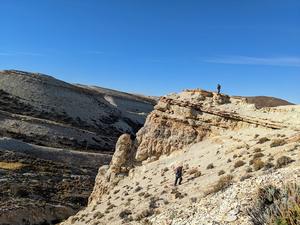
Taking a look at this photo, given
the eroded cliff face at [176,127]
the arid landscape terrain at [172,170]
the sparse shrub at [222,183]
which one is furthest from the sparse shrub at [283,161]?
the eroded cliff face at [176,127]

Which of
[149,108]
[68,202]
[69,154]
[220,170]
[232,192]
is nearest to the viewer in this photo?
[232,192]

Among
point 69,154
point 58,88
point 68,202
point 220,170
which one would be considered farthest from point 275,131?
point 58,88

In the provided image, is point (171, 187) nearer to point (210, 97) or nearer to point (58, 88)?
point (210, 97)

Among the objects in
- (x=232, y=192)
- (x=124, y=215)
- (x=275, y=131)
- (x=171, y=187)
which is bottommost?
(x=124, y=215)

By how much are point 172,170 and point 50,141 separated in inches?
2097

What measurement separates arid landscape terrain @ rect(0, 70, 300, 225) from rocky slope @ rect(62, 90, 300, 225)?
0.07 metres

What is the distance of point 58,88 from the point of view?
12681 cm

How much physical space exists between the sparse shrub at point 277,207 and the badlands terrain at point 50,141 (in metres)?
27.9

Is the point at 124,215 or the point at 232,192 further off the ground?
the point at 232,192

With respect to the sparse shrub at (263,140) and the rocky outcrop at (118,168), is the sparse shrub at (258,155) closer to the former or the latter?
the sparse shrub at (263,140)

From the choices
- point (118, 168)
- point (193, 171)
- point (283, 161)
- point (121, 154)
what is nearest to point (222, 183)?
point (283, 161)

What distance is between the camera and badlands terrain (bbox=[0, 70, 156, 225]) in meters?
42.6

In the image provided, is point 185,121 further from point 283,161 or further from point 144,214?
point 283,161

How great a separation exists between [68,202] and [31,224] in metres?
8.55
